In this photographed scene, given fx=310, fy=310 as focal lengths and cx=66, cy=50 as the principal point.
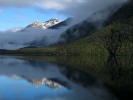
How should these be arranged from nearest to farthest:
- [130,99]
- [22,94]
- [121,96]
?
[130,99]
[121,96]
[22,94]

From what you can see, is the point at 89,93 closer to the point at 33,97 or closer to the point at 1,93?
the point at 33,97

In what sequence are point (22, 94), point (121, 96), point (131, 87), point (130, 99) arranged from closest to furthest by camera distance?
1. point (130, 99)
2. point (121, 96)
3. point (22, 94)
4. point (131, 87)

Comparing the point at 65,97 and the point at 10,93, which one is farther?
the point at 10,93

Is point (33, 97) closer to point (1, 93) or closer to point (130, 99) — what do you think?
point (1, 93)

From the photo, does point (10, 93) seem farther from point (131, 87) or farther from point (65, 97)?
point (131, 87)

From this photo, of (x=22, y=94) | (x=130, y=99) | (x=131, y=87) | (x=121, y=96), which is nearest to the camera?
(x=130, y=99)

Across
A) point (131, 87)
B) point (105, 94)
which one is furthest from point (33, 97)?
point (131, 87)

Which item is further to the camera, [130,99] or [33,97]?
[33,97]

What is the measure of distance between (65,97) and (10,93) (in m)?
10.9

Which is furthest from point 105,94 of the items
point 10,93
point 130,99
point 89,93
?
point 10,93

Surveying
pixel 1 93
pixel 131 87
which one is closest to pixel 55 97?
pixel 1 93

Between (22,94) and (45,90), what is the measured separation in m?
7.33

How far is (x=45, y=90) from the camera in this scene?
61.0m

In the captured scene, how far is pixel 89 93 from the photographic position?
5594 centimetres
